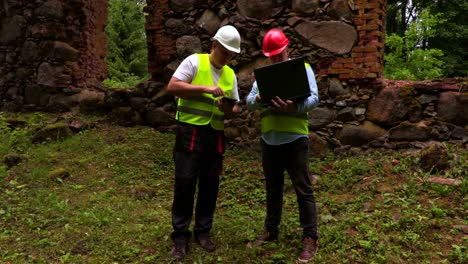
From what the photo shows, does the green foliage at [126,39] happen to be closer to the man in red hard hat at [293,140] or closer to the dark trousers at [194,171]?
the dark trousers at [194,171]

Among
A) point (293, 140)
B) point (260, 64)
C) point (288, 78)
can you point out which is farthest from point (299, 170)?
point (260, 64)

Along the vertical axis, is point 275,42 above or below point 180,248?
above

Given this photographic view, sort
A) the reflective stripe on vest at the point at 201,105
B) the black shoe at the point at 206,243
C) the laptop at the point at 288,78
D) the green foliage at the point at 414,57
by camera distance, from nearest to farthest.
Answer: the laptop at the point at 288,78, the reflective stripe on vest at the point at 201,105, the black shoe at the point at 206,243, the green foliage at the point at 414,57

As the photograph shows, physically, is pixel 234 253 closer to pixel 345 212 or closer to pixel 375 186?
pixel 345 212

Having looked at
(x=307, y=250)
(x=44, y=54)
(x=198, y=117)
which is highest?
(x=44, y=54)

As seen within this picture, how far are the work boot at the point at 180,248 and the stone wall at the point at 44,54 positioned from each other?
5.36m

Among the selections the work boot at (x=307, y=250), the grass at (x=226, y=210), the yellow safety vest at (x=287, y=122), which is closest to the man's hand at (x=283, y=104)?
the yellow safety vest at (x=287, y=122)

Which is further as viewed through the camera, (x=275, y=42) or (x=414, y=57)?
(x=414, y=57)

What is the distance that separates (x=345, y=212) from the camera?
405 cm

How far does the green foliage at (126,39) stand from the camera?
15.8 metres

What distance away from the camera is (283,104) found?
308 centimetres

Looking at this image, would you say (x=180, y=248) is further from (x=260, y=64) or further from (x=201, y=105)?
(x=260, y=64)

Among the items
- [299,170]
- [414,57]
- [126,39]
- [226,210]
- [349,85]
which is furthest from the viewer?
[126,39]

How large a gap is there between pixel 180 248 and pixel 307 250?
1071mm
